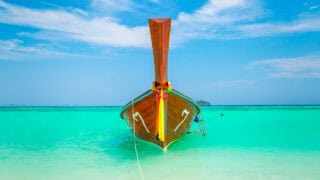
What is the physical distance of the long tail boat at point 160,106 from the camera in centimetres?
581

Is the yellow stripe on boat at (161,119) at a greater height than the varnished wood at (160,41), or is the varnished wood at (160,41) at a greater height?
the varnished wood at (160,41)

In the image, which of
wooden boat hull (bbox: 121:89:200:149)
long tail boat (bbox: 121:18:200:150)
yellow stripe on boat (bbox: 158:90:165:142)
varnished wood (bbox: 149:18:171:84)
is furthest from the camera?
wooden boat hull (bbox: 121:89:200:149)

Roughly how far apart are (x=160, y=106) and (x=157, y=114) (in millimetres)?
249

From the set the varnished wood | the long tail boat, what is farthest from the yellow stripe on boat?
the varnished wood

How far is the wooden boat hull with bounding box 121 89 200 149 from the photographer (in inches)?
288

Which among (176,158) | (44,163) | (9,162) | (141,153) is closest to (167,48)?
(176,158)

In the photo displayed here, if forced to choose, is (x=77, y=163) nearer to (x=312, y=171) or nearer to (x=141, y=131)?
(x=141, y=131)

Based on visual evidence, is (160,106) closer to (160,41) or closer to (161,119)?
(161,119)

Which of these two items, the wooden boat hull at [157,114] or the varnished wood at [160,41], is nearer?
the varnished wood at [160,41]

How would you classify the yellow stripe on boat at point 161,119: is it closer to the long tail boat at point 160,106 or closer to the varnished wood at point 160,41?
the long tail boat at point 160,106

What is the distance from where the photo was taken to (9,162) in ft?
23.7

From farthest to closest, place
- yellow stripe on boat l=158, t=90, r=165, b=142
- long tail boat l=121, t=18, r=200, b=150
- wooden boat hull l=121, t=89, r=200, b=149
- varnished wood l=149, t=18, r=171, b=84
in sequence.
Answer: wooden boat hull l=121, t=89, r=200, b=149
yellow stripe on boat l=158, t=90, r=165, b=142
long tail boat l=121, t=18, r=200, b=150
varnished wood l=149, t=18, r=171, b=84

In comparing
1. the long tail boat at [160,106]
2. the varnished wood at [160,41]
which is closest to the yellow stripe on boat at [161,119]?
the long tail boat at [160,106]

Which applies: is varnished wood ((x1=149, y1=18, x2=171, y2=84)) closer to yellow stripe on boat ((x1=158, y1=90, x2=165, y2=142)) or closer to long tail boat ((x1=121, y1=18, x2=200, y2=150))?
long tail boat ((x1=121, y1=18, x2=200, y2=150))
